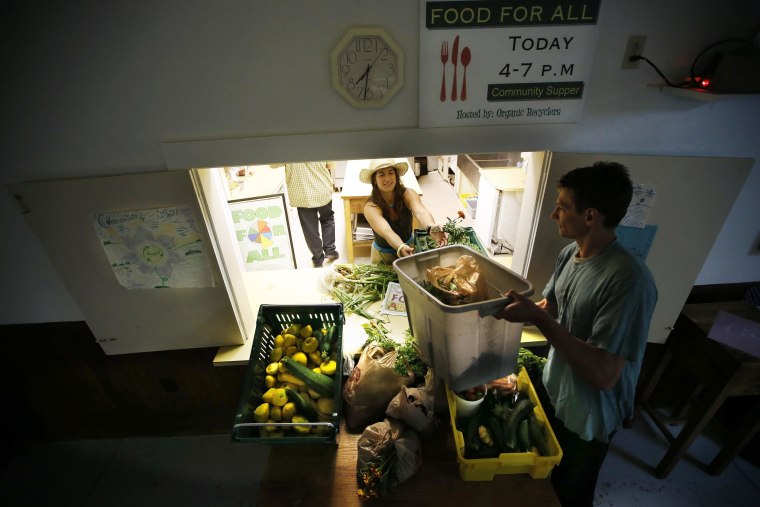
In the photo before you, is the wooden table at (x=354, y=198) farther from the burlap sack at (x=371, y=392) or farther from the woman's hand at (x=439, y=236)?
the burlap sack at (x=371, y=392)

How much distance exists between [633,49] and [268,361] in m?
2.64

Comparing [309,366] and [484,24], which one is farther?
[309,366]

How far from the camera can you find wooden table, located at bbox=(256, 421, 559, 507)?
1.73 meters

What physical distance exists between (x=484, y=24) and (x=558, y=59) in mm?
395

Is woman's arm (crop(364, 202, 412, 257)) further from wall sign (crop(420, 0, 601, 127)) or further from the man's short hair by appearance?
the man's short hair

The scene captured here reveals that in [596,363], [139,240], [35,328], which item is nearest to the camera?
[596,363]

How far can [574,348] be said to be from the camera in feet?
4.83

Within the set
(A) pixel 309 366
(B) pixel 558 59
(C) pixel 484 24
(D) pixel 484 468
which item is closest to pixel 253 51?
(C) pixel 484 24

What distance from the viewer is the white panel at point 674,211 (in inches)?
74.5

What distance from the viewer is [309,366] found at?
2.30 meters

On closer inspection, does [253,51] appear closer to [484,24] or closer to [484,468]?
[484,24]

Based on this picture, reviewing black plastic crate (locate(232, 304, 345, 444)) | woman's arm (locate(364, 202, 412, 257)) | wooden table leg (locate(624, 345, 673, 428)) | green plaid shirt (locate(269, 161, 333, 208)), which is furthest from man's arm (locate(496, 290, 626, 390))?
green plaid shirt (locate(269, 161, 333, 208))

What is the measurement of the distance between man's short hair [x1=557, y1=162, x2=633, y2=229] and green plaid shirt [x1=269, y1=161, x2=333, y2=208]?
3.67m

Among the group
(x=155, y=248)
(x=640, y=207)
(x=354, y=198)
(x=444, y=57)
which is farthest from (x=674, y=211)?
(x=354, y=198)
